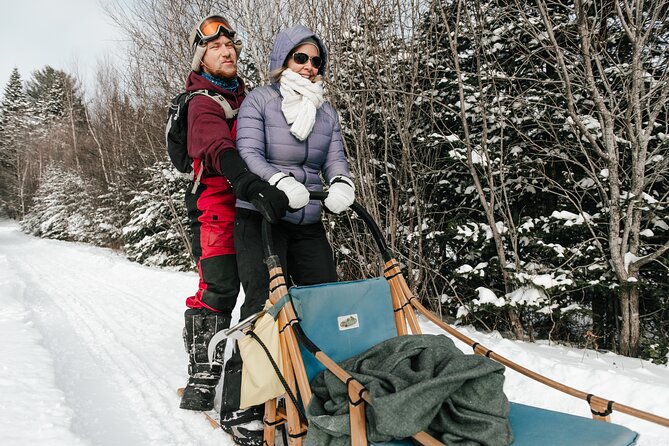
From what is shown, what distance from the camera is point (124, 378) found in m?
3.20

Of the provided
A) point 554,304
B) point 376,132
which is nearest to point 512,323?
point 554,304

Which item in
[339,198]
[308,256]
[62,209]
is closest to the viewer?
[339,198]

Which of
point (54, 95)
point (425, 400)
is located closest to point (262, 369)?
point (425, 400)

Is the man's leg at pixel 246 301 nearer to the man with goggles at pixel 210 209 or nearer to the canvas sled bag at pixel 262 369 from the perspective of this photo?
the man with goggles at pixel 210 209

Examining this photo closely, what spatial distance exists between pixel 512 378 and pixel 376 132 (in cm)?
357

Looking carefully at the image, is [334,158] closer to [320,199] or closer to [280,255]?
[320,199]

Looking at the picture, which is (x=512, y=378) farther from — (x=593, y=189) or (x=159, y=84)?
(x=159, y=84)

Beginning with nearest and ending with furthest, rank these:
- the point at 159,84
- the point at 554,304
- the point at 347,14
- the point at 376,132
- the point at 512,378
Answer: the point at 512,378 < the point at 554,304 < the point at 347,14 < the point at 376,132 < the point at 159,84

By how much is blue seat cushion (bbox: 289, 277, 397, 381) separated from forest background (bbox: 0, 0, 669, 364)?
9.09ft

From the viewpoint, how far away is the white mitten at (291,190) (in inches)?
76.4

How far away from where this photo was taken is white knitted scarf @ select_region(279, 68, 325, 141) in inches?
88.0

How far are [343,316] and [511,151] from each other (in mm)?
3778

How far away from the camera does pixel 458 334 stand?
2.01 metres

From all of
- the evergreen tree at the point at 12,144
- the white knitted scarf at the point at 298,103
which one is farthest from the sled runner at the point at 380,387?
the evergreen tree at the point at 12,144
